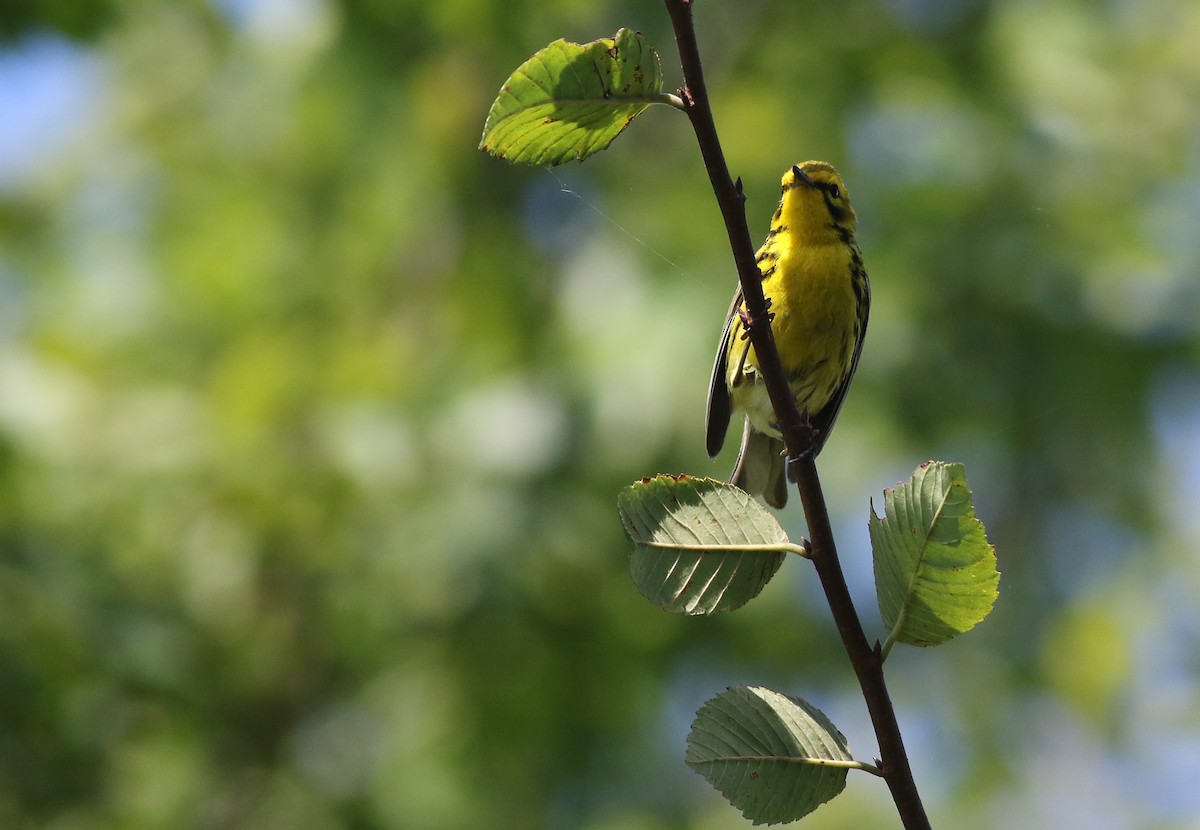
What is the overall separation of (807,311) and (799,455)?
1766mm

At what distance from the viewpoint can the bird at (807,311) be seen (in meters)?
2.73

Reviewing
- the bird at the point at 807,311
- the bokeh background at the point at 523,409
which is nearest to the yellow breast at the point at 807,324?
the bird at the point at 807,311

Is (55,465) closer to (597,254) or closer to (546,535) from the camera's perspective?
(546,535)

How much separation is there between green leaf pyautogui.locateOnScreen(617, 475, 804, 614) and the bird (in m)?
1.60

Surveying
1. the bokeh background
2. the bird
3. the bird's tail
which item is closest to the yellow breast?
the bird

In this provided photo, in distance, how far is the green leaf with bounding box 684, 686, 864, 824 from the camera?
987 millimetres

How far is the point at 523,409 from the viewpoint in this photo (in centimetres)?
405

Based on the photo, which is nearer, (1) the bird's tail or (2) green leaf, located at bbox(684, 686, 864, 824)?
(2) green leaf, located at bbox(684, 686, 864, 824)

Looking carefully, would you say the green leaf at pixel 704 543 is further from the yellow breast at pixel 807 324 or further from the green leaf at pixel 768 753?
the yellow breast at pixel 807 324

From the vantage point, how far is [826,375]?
2.88m

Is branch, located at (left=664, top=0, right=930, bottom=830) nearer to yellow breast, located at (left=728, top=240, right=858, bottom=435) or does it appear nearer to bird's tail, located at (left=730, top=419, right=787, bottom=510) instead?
yellow breast, located at (left=728, top=240, right=858, bottom=435)

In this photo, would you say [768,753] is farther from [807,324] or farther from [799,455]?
[807,324]

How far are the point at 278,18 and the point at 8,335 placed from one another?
1928 millimetres

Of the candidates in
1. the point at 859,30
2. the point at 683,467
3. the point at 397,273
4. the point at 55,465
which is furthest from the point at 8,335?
the point at 859,30
